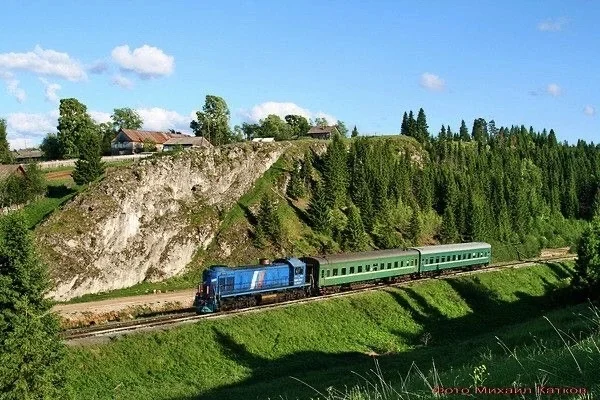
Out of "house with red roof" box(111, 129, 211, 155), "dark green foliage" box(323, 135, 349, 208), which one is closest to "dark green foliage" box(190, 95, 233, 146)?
"house with red roof" box(111, 129, 211, 155)

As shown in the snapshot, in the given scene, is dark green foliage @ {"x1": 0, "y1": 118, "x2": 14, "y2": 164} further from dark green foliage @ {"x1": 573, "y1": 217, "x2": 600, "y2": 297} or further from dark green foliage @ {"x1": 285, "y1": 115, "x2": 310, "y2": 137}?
dark green foliage @ {"x1": 285, "y1": 115, "x2": 310, "y2": 137}

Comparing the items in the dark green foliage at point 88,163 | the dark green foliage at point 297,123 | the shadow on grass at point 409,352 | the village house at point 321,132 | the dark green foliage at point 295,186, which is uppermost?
Answer: the dark green foliage at point 297,123

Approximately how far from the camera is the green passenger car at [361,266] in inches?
1871

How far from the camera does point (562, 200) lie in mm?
123062

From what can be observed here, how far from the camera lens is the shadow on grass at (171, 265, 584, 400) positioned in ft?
97.3

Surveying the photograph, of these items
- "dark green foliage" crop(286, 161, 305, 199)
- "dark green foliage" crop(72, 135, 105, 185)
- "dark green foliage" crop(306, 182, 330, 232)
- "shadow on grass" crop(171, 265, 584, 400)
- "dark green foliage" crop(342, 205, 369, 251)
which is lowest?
"shadow on grass" crop(171, 265, 584, 400)

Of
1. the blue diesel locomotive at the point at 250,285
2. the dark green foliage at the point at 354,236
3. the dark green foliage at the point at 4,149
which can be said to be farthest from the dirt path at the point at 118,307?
the dark green foliage at the point at 4,149

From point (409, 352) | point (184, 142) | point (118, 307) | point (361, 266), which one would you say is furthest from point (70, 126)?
point (409, 352)

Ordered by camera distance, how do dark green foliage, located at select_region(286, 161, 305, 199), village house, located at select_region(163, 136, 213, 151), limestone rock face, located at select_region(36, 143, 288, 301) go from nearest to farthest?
1. limestone rock face, located at select_region(36, 143, 288, 301)
2. dark green foliage, located at select_region(286, 161, 305, 199)
3. village house, located at select_region(163, 136, 213, 151)

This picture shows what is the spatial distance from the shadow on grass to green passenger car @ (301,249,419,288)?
106 inches

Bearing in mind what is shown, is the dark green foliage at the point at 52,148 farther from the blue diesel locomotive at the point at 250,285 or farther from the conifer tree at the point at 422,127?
the conifer tree at the point at 422,127

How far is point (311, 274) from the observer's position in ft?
155

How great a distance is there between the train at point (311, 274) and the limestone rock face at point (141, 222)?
12907mm

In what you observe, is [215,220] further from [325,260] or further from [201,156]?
[325,260]
